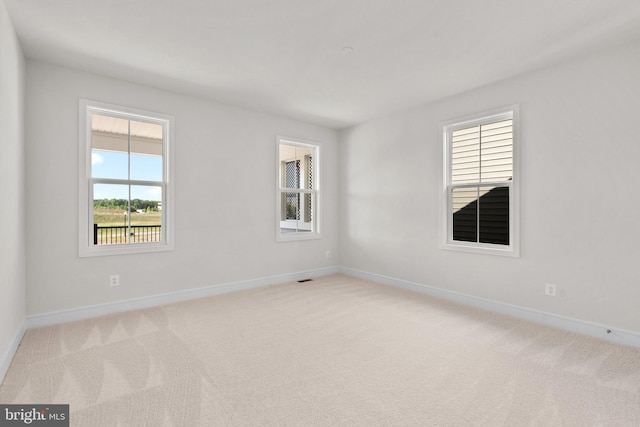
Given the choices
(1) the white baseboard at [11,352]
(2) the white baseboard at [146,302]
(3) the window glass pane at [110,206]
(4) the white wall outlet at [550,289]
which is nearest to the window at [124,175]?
(3) the window glass pane at [110,206]

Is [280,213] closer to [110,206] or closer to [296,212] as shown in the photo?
[296,212]

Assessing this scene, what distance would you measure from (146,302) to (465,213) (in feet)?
13.4

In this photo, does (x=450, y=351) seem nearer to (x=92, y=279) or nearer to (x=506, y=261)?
(x=506, y=261)

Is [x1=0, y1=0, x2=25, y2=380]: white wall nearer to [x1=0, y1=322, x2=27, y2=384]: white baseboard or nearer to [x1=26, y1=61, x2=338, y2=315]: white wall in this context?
[x1=0, y1=322, x2=27, y2=384]: white baseboard

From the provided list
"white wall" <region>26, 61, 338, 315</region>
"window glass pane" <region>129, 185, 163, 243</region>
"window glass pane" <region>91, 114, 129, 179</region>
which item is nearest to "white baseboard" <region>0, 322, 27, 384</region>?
"white wall" <region>26, 61, 338, 315</region>

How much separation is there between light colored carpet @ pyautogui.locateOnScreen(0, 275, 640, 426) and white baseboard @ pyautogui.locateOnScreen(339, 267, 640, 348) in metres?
0.14

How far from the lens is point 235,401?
1930 millimetres

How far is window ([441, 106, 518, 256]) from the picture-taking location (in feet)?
11.6

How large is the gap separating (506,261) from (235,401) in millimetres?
3139

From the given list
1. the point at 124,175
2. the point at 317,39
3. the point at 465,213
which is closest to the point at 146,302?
the point at 124,175

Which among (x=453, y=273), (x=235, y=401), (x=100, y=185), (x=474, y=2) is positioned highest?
(x=474, y=2)

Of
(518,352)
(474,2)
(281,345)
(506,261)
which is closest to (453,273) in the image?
(506,261)

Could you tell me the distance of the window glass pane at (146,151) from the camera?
372cm

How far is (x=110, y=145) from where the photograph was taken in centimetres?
363
